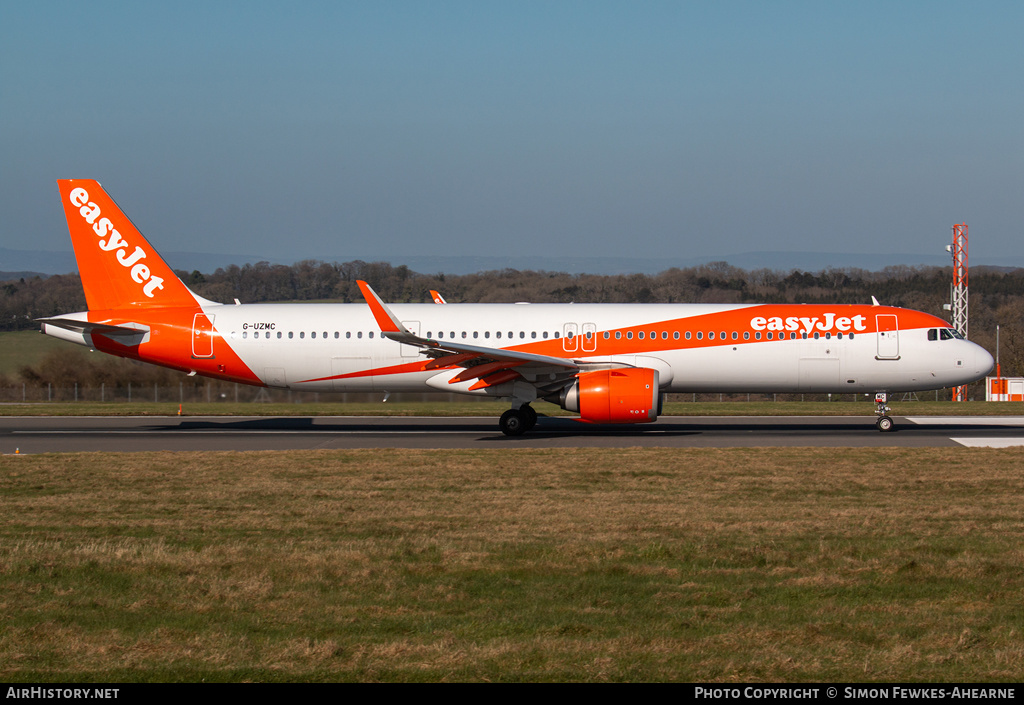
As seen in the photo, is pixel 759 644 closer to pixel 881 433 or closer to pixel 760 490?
pixel 760 490

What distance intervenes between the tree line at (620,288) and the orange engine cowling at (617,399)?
44493 mm

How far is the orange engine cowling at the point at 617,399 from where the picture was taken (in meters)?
22.3

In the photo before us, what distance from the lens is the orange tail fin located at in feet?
84.7

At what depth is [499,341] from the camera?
82.0ft

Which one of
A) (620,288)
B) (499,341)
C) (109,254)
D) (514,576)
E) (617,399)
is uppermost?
(620,288)

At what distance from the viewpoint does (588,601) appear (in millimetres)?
8086

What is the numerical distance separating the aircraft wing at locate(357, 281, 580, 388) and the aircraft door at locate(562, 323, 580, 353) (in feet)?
1.09

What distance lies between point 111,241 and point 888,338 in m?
21.4

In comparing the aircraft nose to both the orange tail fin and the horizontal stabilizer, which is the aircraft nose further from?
the horizontal stabilizer

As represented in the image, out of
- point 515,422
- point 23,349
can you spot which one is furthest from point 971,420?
point 23,349

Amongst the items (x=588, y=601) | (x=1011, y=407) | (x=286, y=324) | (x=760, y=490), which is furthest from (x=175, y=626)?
(x=1011, y=407)

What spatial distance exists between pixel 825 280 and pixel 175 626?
79.9 m

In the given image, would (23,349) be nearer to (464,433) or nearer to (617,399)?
(464,433)

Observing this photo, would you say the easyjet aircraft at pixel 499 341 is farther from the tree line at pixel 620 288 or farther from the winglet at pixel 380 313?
the tree line at pixel 620 288
